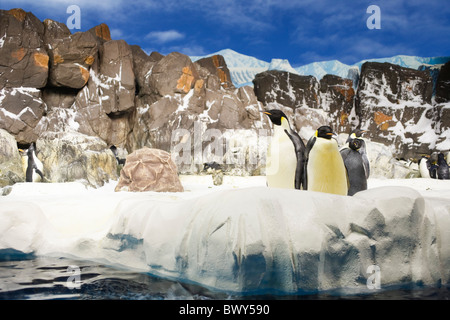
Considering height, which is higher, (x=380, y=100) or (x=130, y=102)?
(x=380, y=100)

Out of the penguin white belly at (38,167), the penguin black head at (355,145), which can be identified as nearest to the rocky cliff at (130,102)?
the penguin white belly at (38,167)

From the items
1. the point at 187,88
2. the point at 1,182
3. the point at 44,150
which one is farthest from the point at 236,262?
the point at 187,88

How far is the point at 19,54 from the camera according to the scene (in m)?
12.6

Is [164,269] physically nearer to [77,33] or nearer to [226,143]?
[226,143]

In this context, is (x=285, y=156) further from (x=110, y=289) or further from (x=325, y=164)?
(x=110, y=289)

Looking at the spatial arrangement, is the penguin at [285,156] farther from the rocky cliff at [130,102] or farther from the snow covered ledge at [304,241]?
the rocky cliff at [130,102]

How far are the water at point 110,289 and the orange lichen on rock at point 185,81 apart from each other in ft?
38.1

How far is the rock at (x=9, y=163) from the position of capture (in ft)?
23.2

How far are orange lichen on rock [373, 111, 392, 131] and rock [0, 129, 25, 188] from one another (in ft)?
50.5

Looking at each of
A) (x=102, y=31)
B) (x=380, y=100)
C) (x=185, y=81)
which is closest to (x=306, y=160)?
(x=185, y=81)

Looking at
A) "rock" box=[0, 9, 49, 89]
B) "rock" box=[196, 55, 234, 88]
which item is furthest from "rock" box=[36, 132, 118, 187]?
"rock" box=[196, 55, 234, 88]

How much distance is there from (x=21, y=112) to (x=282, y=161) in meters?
10.8

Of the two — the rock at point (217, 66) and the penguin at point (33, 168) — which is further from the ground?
→ the rock at point (217, 66)

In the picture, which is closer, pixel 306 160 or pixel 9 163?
pixel 306 160
